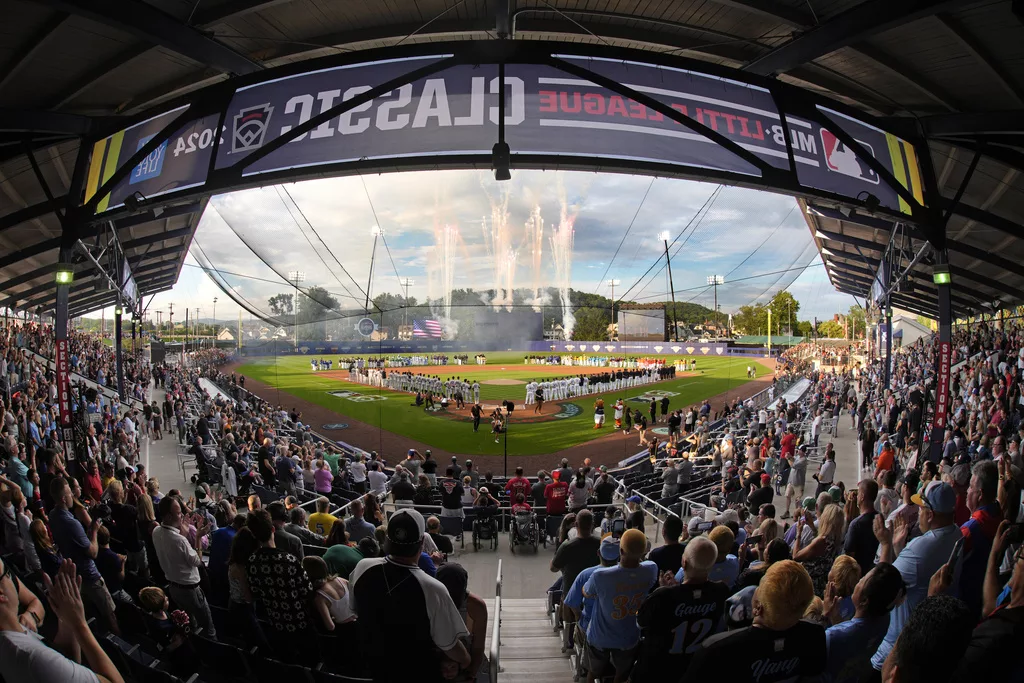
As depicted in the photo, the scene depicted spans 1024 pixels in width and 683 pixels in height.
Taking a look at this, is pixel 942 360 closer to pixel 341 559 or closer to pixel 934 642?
pixel 934 642

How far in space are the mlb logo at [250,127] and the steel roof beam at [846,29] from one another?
647 centimetres

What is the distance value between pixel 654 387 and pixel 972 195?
25070mm

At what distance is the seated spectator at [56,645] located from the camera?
6.48 ft

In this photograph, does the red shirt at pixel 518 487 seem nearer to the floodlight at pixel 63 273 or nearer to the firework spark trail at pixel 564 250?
the floodlight at pixel 63 273

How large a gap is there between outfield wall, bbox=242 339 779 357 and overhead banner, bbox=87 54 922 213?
41.3 feet

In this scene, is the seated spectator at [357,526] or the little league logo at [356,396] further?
the little league logo at [356,396]

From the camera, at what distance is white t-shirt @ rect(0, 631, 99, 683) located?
1966mm

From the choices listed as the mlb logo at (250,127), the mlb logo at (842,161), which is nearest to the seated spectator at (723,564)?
the mlb logo at (842,161)

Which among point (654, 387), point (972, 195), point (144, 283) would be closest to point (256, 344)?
point (144, 283)

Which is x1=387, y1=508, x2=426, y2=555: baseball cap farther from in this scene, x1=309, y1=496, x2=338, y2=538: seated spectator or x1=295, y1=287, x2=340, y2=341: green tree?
x1=295, y1=287, x2=340, y2=341: green tree

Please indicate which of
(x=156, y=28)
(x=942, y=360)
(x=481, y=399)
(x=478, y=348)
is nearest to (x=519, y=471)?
(x=942, y=360)

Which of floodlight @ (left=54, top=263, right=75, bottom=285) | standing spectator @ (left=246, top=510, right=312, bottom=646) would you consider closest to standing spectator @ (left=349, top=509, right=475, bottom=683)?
standing spectator @ (left=246, top=510, right=312, bottom=646)

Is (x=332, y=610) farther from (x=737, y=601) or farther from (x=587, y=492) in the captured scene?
(x=587, y=492)

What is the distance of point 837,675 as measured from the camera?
2646mm
